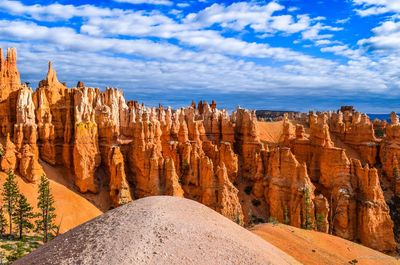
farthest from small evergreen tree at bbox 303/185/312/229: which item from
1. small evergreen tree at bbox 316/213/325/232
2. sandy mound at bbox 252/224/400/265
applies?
sandy mound at bbox 252/224/400/265

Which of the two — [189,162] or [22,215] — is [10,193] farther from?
[189,162]

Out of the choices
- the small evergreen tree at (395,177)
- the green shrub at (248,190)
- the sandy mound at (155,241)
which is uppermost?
the sandy mound at (155,241)

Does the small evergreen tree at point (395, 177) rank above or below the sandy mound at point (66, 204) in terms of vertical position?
above

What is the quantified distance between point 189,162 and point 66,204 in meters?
17.6

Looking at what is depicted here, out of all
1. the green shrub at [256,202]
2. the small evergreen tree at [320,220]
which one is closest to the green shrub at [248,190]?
the green shrub at [256,202]

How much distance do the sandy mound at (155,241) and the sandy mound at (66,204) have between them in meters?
30.9

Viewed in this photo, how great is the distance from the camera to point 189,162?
5631 cm

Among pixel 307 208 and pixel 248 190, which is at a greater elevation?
pixel 307 208

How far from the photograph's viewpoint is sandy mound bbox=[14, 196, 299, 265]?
568 inches

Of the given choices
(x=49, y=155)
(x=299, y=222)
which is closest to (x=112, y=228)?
(x=299, y=222)

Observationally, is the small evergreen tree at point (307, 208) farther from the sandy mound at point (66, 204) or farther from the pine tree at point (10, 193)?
the pine tree at point (10, 193)

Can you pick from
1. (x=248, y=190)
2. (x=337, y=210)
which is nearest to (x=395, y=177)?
(x=337, y=210)

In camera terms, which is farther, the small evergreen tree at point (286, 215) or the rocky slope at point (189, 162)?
the rocky slope at point (189, 162)

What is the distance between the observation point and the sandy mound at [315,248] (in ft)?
99.5
